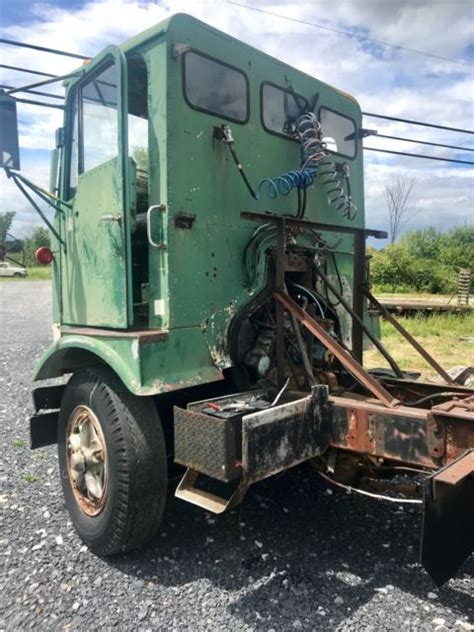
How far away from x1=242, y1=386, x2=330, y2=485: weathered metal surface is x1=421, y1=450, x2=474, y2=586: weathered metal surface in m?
0.82

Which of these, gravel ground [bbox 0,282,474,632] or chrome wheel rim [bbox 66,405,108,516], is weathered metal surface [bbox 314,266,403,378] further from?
chrome wheel rim [bbox 66,405,108,516]

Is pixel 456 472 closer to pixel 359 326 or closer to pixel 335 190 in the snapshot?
pixel 359 326

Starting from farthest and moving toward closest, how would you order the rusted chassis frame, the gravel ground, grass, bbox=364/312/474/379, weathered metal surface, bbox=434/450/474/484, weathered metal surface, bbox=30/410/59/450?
grass, bbox=364/312/474/379
weathered metal surface, bbox=30/410/59/450
the gravel ground
the rusted chassis frame
weathered metal surface, bbox=434/450/474/484

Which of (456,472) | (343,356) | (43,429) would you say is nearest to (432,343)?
(343,356)

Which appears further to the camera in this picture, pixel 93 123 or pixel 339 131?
pixel 339 131

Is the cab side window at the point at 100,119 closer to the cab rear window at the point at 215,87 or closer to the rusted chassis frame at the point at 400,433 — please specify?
the cab rear window at the point at 215,87

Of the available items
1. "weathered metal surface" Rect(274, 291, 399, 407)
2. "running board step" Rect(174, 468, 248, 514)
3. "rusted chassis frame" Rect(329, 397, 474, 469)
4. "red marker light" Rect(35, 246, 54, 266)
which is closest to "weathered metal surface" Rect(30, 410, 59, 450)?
"red marker light" Rect(35, 246, 54, 266)

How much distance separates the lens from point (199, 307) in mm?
3432

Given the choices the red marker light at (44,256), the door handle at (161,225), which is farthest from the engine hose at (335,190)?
the red marker light at (44,256)

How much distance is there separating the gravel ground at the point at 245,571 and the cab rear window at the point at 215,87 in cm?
291

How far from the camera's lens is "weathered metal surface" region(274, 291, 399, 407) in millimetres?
3049

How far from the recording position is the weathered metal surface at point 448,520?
89.1 inches

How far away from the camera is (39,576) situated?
3.17 m

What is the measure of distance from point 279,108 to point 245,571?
336 cm
